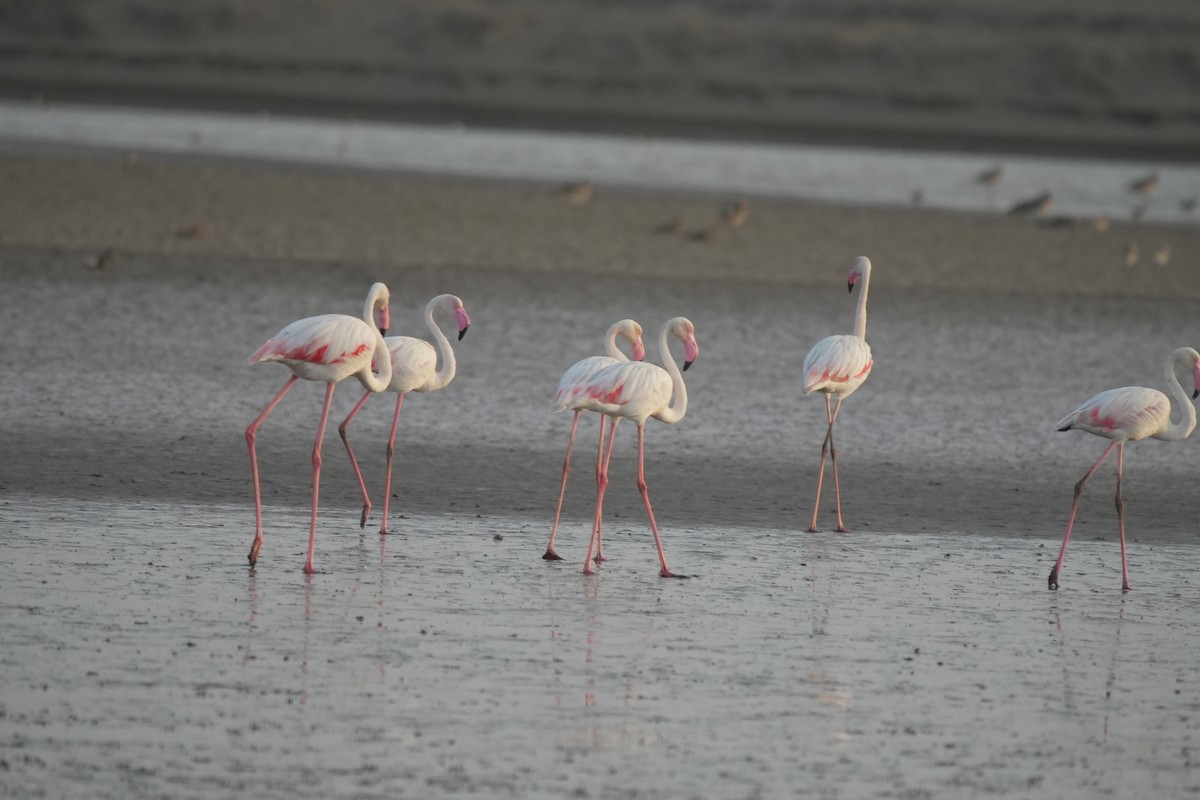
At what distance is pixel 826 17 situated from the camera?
211ft

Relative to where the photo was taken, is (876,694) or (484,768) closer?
(484,768)

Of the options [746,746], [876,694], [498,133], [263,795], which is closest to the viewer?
[263,795]

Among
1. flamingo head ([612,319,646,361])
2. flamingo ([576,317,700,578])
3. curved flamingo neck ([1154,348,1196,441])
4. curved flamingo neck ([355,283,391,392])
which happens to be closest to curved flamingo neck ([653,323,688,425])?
flamingo ([576,317,700,578])

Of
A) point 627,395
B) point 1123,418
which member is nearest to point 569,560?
point 627,395

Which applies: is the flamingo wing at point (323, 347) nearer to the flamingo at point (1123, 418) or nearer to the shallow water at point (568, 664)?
the shallow water at point (568, 664)

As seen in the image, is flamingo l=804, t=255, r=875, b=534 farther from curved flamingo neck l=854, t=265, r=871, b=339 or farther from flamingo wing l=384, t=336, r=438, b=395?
flamingo wing l=384, t=336, r=438, b=395

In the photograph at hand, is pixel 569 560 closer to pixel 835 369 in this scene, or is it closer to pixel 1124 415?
pixel 835 369

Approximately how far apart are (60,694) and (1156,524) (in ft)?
20.2

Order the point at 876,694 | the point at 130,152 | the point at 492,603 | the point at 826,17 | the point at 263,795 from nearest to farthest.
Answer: the point at 263,795 → the point at 876,694 → the point at 492,603 → the point at 130,152 → the point at 826,17

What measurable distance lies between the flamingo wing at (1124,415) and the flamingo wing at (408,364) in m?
3.11

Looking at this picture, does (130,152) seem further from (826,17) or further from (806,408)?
(826,17)

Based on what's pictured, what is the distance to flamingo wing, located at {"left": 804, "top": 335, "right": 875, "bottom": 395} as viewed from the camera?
31.7ft

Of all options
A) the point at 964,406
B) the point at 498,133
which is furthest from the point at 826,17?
the point at 964,406

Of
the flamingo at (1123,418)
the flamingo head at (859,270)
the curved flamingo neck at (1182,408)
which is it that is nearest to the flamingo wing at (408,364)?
the flamingo head at (859,270)
